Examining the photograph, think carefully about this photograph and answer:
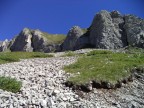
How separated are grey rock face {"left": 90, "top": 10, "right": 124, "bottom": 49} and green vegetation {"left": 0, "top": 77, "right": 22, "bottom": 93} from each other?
5088cm

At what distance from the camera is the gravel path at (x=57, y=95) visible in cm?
1920

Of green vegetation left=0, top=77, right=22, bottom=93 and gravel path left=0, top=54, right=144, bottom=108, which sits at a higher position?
green vegetation left=0, top=77, right=22, bottom=93

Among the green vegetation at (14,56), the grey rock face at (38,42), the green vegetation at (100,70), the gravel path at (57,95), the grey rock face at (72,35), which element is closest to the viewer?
the gravel path at (57,95)

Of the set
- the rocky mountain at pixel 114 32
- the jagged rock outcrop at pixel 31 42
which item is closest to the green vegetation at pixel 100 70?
the rocky mountain at pixel 114 32

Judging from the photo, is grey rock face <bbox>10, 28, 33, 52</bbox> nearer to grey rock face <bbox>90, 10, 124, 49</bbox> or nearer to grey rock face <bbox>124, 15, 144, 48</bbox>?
grey rock face <bbox>90, 10, 124, 49</bbox>

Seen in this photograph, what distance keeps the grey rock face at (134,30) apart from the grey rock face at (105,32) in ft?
8.07

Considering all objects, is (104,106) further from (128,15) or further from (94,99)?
(128,15)

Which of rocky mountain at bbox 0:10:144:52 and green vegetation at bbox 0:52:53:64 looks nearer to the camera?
green vegetation at bbox 0:52:53:64

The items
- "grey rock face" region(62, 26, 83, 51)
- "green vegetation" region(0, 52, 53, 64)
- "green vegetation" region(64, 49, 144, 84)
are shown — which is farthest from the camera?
"grey rock face" region(62, 26, 83, 51)

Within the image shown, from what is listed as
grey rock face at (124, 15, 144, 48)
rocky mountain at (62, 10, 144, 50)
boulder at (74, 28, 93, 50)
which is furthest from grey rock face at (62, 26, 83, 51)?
grey rock face at (124, 15, 144, 48)

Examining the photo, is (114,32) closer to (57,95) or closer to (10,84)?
(10,84)

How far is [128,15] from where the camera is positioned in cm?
8150

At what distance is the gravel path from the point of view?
1920 cm

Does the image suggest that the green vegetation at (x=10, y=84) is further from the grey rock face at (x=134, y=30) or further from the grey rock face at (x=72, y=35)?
the grey rock face at (x=72, y=35)
